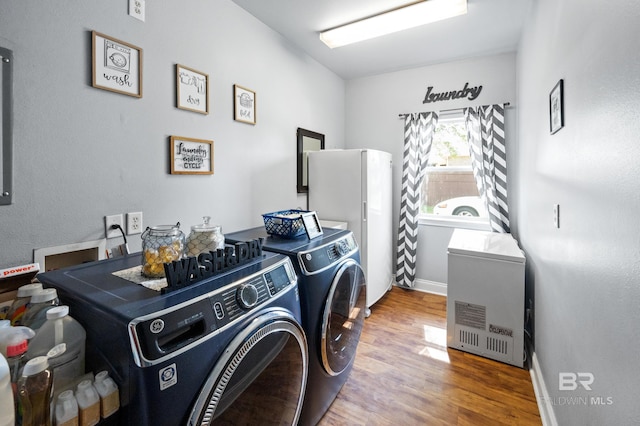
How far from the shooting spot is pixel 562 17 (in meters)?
1.36

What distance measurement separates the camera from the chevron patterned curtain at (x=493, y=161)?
9.87ft

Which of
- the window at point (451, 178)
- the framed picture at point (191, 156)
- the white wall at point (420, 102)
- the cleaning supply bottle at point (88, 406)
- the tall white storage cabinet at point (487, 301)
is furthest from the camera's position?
the window at point (451, 178)

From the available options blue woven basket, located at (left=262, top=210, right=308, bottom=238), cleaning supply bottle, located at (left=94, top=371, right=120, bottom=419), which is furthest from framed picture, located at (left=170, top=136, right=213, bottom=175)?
cleaning supply bottle, located at (left=94, top=371, right=120, bottom=419)

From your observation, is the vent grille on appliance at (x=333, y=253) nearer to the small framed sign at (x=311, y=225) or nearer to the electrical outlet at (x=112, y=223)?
the small framed sign at (x=311, y=225)

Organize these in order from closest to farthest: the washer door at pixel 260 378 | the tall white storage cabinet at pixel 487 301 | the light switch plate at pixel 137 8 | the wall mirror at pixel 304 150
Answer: the washer door at pixel 260 378 → the light switch plate at pixel 137 8 → the tall white storage cabinet at pixel 487 301 → the wall mirror at pixel 304 150

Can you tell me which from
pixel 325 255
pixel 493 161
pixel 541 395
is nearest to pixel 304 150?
pixel 325 255

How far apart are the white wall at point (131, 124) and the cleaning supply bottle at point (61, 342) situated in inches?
27.0

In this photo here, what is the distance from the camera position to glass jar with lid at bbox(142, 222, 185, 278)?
1056 millimetres

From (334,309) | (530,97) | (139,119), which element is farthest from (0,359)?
(530,97)

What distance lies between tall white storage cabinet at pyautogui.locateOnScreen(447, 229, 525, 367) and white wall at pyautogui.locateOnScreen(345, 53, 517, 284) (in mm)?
1095

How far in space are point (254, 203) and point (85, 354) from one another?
166 centimetres

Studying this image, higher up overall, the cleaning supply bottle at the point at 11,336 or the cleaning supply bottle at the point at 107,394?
the cleaning supply bottle at the point at 11,336

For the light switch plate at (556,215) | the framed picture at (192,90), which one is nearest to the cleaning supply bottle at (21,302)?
the framed picture at (192,90)

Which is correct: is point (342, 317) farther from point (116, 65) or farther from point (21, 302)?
point (116, 65)
